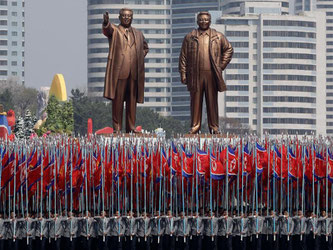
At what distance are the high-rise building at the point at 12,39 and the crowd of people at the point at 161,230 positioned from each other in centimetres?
14919

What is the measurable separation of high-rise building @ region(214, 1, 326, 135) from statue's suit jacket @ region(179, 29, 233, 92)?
116823 millimetres

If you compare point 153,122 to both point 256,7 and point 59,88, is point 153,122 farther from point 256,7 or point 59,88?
point 256,7

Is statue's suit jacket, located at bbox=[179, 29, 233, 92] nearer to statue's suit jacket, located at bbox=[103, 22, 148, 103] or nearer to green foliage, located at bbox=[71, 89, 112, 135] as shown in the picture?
statue's suit jacket, located at bbox=[103, 22, 148, 103]

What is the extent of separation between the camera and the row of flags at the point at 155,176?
114 ft

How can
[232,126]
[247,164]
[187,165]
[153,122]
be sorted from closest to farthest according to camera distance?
1. [187,165]
2. [247,164]
3. [153,122]
4. [232,126]

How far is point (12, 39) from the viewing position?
602ft

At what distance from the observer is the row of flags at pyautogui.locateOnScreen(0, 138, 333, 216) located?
34.9 metres

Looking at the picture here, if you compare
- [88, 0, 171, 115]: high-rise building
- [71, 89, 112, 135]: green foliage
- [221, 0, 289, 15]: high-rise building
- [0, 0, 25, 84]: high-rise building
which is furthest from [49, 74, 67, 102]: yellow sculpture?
[88, 0, 171, 115]: high-rise building

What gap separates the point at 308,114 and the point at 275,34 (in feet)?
38.3

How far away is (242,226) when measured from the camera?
3369cm

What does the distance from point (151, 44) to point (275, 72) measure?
121 feet

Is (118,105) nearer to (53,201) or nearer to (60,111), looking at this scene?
(53,201)

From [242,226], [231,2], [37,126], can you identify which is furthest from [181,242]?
[231,2]

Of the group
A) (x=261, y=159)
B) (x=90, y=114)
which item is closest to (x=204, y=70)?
(x=261, y=159)
